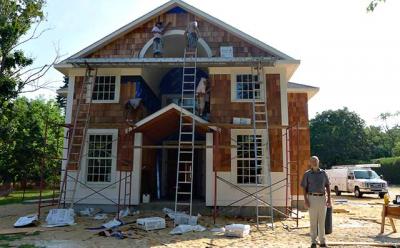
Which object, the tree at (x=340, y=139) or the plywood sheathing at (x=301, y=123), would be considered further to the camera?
the tree at (x=340, y=139)

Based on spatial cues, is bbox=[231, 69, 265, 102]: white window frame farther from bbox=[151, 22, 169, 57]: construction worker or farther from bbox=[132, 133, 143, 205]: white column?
bbox=[132, 133, 143, 205]: white column

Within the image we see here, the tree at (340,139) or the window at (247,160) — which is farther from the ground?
the tree at (340,139)

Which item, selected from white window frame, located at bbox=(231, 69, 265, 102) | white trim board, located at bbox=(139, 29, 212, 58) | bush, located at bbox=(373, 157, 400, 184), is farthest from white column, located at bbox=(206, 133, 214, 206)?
bush, located at bbox=(373, 157, 400, 184)

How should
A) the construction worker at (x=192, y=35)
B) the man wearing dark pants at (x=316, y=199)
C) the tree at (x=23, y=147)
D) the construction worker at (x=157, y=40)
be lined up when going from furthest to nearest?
the tree at (x=23, y=147) → the construction worker at (x=157, y=40) → the construction worker at (x=192, y=35) → the man wearing dark pants at (x=316, y=199)

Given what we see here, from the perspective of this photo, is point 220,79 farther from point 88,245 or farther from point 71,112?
point 88,245

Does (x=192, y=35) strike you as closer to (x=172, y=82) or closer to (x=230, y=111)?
(x=230, y=111)

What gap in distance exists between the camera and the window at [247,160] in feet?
46.4

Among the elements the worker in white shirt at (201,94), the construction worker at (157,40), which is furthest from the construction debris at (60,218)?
the construction worker at (157,40)

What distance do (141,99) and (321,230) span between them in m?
9.02

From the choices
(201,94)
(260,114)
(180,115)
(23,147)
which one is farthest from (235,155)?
(23,147)

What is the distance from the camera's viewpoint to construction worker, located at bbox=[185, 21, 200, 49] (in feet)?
47.6

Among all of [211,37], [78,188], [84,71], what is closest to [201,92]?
[211,37]

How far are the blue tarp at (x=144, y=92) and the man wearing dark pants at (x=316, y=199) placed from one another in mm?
8525

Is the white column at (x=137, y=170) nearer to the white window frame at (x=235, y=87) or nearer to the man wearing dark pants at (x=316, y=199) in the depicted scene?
the white window frame at (x=235, y=87)
